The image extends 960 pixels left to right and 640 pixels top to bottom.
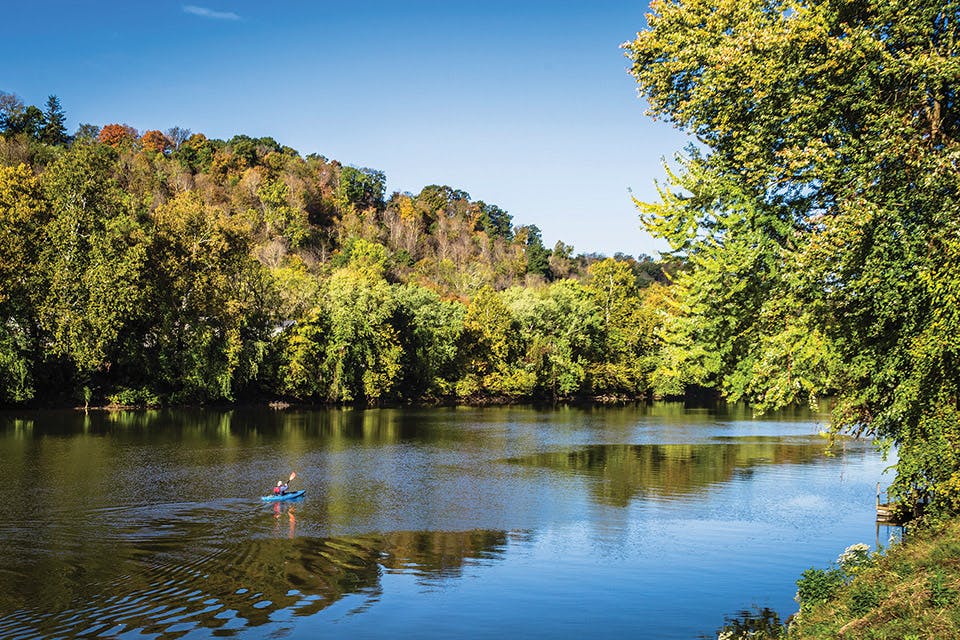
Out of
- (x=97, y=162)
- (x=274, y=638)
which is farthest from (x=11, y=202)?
(x=274, y=638)

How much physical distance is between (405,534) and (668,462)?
21.9 m

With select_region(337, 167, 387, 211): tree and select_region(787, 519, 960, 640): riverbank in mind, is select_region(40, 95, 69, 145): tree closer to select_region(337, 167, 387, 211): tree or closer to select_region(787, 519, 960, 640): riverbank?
select_region(337, 167, 387, 211): tree

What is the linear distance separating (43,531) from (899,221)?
24565 mm

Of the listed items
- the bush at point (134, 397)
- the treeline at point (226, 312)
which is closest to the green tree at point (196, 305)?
the treeline at point (226, 312)

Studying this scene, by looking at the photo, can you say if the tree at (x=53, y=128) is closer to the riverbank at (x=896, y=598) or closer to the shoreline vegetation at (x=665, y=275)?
the shoreline vegetation at (x=665, y=275)

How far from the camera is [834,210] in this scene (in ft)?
74.1

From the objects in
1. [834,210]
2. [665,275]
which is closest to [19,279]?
[665,275]

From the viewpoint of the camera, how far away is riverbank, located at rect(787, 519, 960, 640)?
39.8 ft

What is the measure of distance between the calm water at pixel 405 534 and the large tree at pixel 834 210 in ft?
17.7

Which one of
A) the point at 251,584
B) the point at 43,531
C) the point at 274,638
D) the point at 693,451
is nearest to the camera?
the point at 274,638

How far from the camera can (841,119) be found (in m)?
21.1

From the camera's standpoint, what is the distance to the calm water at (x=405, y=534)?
Answer: 18.3 metres

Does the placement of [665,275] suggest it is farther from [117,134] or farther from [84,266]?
[117,134]

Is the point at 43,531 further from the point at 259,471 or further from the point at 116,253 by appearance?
the point at 116,253
